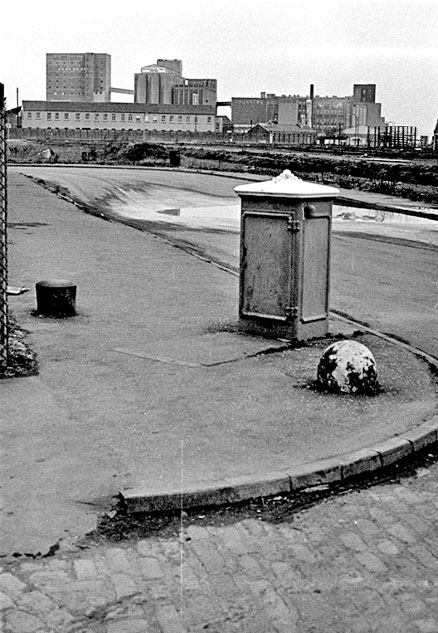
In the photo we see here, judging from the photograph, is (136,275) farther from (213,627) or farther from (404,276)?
(213,627)

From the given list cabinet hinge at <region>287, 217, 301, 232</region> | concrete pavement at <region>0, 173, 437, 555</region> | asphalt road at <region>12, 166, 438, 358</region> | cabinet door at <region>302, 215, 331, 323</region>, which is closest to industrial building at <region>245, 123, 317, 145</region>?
asphalt road at <region>12, 166, 438, 358</region>

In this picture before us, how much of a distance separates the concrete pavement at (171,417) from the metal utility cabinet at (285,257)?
0.28m

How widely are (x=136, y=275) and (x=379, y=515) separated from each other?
29.3 feet

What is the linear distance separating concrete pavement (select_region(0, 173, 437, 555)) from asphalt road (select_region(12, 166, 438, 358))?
148 cm

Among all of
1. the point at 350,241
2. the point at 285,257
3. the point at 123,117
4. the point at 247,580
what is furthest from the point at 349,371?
the point at 123,117

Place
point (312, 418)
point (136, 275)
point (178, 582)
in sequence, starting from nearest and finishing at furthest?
point (178, 582) → point (312, 418) → point (136, 275)

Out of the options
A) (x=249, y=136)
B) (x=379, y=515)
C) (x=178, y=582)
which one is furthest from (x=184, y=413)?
(x=249, y=136)

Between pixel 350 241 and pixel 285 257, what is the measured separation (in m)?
11.1

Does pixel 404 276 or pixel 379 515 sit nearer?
pixel 379 515

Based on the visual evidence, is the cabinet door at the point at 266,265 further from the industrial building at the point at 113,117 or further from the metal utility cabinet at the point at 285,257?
the industrial building at the point at 113,117

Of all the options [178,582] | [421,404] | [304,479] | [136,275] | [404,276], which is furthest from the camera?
[404,276]

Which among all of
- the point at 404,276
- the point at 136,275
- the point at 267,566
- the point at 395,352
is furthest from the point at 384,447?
the point at 404,276

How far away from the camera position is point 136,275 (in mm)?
14102

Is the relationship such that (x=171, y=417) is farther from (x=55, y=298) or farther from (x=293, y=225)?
(x=55, y=298)
